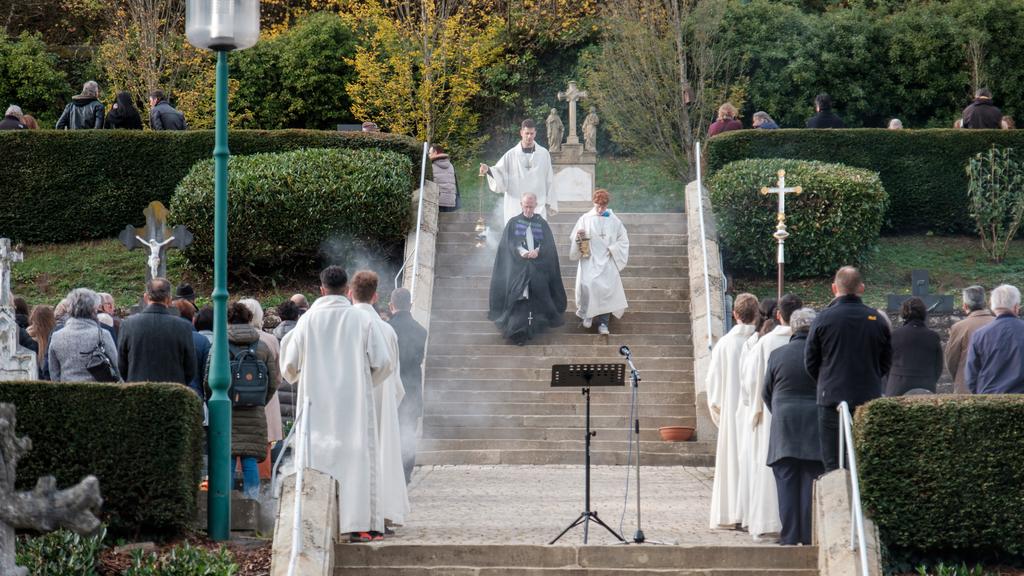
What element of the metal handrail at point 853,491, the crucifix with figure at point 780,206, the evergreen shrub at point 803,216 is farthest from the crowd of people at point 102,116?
the metal handrail at point 853,491

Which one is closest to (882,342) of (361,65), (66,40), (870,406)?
(870,406)

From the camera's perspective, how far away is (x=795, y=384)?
1059 centimetres

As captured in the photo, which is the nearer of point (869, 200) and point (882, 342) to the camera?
point (882, 342)

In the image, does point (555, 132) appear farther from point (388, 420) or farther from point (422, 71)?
point (388, 420)

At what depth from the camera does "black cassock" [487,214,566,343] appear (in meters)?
17.7

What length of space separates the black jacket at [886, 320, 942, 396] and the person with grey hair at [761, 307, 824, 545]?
3.14 meters

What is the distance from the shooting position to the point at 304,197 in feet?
Result: 65.1

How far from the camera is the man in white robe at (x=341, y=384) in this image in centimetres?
1059

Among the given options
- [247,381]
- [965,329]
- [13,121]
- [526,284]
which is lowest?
[247,381]

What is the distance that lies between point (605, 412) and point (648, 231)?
4.76 m

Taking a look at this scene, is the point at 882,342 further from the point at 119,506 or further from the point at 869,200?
the point at 869,200

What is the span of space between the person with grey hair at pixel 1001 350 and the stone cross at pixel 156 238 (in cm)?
1047

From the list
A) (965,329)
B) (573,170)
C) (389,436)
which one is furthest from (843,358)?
(573,170)

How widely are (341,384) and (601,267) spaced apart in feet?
24.8
